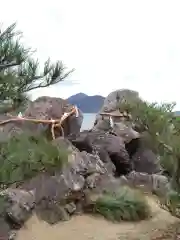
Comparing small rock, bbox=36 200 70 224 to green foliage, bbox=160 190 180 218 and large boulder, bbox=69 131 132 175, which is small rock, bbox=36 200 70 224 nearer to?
green foliage, bbox=160 190 180 218

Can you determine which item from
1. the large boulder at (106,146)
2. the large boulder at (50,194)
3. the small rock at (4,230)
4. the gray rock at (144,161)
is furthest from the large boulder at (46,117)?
the small rock at (4,230)

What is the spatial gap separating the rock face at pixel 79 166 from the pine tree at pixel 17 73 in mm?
334

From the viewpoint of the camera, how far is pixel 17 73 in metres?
4.97

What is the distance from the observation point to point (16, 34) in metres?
4.70

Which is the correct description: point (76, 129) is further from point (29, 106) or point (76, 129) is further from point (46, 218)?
point (46, 218)

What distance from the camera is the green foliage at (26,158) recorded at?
251 cm

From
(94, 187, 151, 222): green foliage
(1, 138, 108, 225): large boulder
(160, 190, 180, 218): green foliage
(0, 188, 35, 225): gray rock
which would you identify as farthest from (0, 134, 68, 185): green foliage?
(160, 190, 180, 218): green foliage

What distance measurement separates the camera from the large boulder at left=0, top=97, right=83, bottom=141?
568 cm

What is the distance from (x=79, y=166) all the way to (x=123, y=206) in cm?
61

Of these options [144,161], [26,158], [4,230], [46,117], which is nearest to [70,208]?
[4,230]

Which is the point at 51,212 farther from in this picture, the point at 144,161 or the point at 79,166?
the point at 144,161

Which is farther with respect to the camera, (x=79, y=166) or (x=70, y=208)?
(x=79, y=166)

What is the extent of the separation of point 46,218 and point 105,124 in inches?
107

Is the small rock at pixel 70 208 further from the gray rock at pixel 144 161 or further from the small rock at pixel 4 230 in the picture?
the gray rock at pixel 144 161
